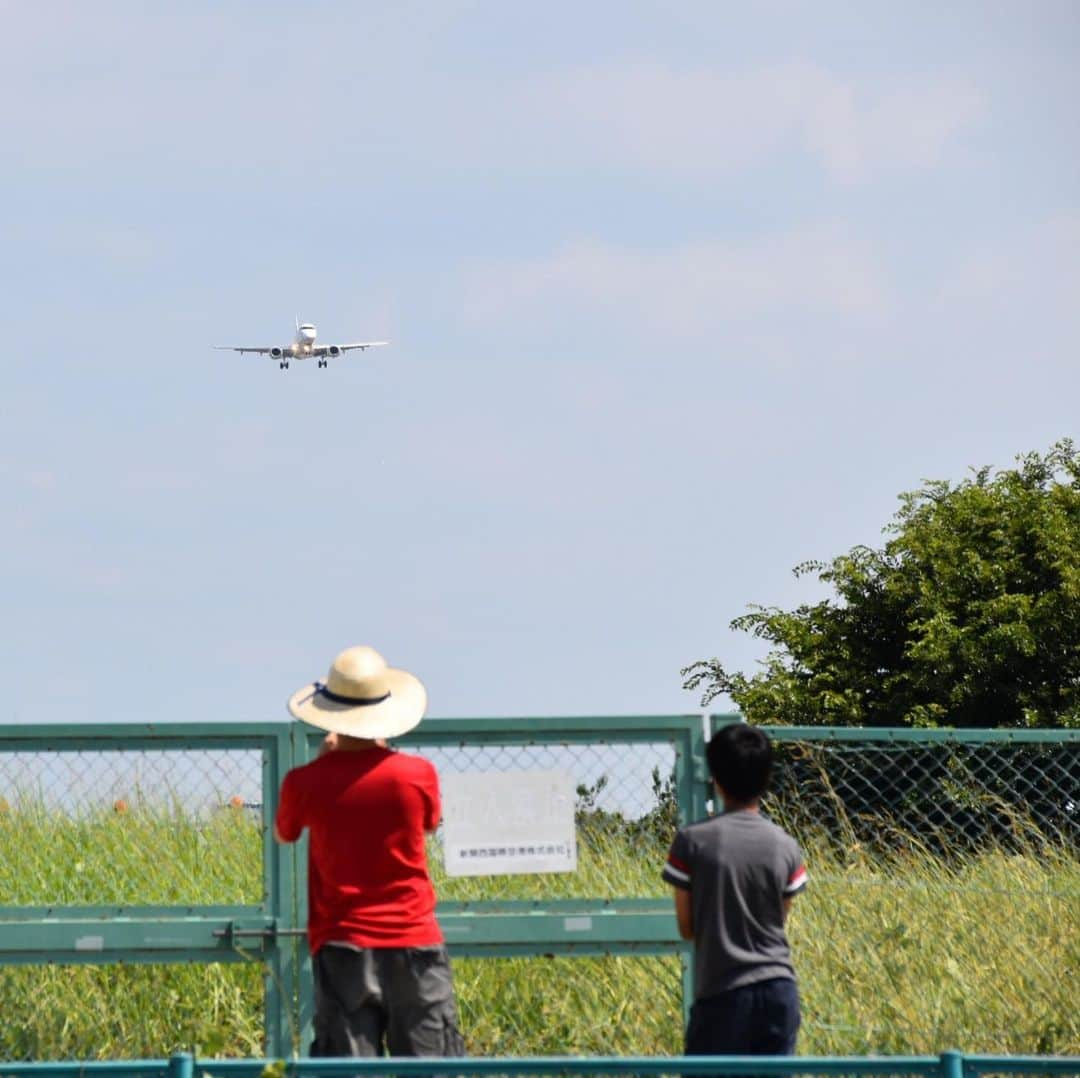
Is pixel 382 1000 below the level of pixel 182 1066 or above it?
above

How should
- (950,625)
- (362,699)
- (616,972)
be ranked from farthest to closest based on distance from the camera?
(950,625), (616,972), (362,699)

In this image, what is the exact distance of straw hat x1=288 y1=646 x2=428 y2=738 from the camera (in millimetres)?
5836

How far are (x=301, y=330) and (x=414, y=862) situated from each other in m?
60.4

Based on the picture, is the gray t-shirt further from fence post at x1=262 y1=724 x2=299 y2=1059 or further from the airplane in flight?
the airplane in flight

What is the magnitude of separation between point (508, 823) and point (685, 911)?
1293 mm

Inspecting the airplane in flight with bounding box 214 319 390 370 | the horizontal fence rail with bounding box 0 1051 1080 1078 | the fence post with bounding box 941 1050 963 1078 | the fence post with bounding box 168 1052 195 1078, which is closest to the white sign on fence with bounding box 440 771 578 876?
the horizontal fence rail with bounding box 0 1051 1080 1078

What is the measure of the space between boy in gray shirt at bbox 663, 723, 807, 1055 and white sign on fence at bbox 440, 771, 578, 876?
1.24m

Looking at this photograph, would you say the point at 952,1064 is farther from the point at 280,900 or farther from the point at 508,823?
the point at 280,900

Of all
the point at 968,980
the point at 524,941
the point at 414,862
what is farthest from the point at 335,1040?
the point at 968,980

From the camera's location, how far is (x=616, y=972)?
7273mm

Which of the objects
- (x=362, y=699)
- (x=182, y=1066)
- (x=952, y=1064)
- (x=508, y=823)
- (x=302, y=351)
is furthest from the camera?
(x=302, y=351)

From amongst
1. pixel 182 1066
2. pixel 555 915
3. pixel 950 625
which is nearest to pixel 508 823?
pixel 555 915

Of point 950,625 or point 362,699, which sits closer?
point 362,699

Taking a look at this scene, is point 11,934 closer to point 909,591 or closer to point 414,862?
point 414,862
